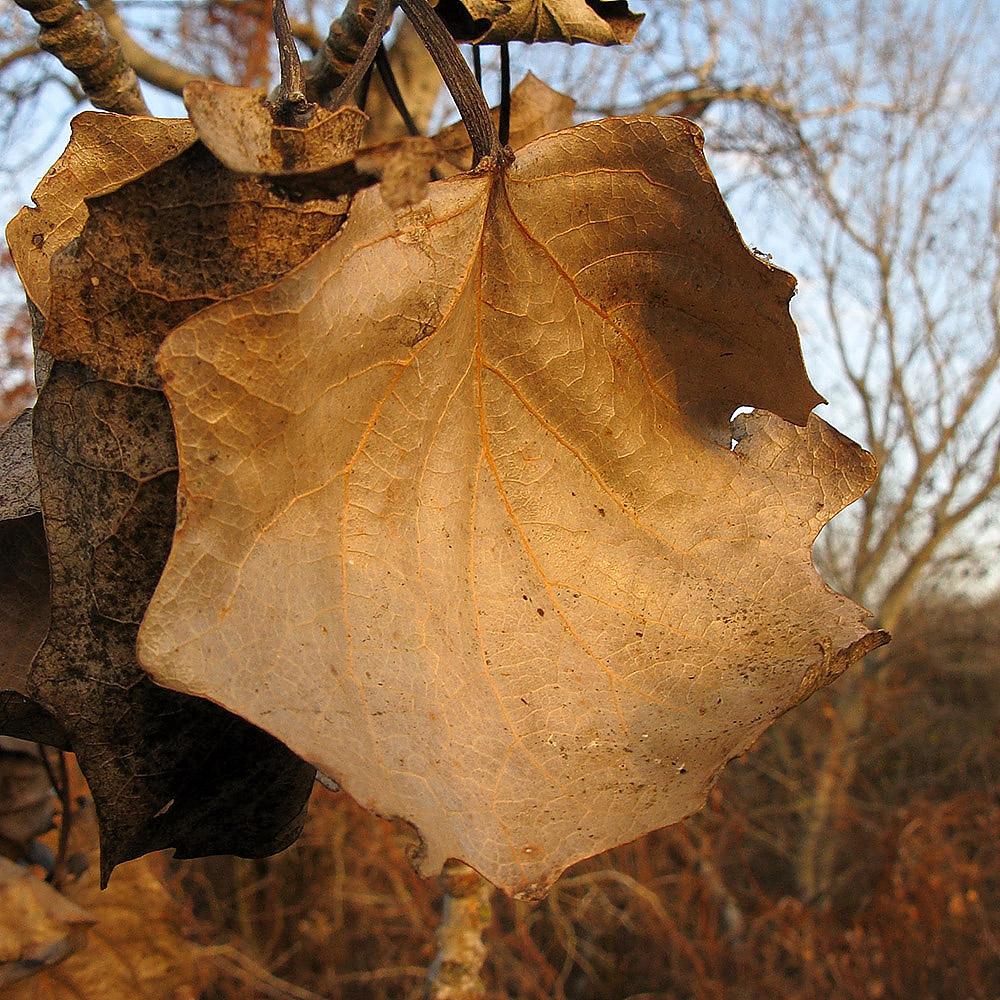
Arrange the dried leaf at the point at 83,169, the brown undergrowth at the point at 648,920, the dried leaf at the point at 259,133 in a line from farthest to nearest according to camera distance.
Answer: the brown undergrowth at the point at 648,920
the dried leaf at the point at 83,169
the dried leaf at the point at 259,133

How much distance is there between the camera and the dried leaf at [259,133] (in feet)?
1.03

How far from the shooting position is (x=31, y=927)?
70 cm

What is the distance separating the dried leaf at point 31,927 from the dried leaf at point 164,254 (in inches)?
21.2

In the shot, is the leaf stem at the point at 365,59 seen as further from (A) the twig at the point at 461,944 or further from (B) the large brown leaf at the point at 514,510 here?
(A) the twig at the point at 461,944

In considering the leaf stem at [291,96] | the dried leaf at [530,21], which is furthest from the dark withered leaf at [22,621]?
the dried leaf at [530,21]

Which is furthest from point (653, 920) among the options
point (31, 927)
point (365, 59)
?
point (365, 59)

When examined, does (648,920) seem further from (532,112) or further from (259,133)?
(259,133)

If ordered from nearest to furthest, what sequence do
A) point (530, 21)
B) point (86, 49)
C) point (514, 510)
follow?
point (514, 510) < point (530, 21) < point (86, 49)

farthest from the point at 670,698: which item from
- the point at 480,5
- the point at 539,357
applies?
the point at 480,5

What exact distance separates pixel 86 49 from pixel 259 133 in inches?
16.7

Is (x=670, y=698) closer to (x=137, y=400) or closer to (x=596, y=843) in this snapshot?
(x=596, y=843)

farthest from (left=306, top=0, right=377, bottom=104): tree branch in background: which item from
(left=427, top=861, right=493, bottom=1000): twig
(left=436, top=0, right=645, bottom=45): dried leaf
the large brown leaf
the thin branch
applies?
the thin branch

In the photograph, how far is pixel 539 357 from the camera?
0.43m

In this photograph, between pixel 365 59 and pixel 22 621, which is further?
pixel 22 621
